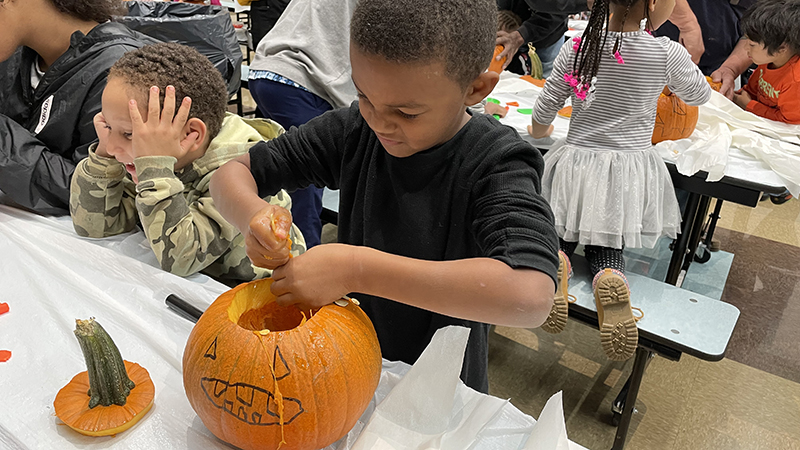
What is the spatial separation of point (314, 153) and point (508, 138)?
0.36m

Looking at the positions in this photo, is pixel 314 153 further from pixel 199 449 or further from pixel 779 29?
pixel 779 29

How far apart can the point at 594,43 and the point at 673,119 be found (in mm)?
622

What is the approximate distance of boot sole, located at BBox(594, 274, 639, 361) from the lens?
1.62 metres

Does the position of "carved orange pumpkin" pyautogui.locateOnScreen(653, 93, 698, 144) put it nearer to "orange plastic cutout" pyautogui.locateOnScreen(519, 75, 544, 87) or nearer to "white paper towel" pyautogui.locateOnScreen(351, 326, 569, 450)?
"orange plastic cutout" pyautogui.locateOnScreen(519, 75, 544, 87)

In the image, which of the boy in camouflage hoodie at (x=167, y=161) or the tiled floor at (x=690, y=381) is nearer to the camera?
the boy in camouflage hoodie at (x=167, y=161)

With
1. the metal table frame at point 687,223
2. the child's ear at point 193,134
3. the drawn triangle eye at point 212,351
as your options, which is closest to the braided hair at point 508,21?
the metal table frame at point 687,223

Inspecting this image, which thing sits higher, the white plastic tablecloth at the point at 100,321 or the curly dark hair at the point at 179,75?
the curly dark hair at the point at 179,75

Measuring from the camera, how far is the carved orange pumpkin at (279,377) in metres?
0.70

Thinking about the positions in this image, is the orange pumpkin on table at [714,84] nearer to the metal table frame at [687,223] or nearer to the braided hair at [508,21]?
the metal table frame at [687,223]

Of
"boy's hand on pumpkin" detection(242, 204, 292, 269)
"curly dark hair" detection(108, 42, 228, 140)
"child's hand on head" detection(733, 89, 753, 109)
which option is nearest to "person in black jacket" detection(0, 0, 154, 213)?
"curly dark hair" detection(108, 42, 228, 140)

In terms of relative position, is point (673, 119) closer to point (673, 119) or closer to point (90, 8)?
point (673, 119)

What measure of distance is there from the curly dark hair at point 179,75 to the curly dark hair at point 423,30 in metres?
0.59

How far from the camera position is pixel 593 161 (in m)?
1.89

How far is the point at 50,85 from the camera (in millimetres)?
1535
